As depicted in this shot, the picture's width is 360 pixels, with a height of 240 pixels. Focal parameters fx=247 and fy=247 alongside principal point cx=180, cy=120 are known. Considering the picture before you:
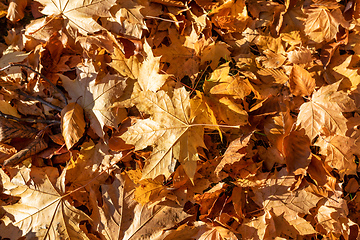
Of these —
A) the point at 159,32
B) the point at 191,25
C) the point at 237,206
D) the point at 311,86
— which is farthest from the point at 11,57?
the point at 311,86

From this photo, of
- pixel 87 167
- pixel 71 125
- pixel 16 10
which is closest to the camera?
pixel 71 125

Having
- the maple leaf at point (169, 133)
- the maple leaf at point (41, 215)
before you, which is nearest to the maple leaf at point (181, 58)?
the maple leaf at point (169, 133)

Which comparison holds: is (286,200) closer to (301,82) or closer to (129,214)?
(301,82)

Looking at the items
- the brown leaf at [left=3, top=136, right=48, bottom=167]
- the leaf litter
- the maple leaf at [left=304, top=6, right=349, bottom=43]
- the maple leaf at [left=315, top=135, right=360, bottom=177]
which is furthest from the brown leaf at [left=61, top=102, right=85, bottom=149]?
the maple leaf at [left=304, top=6, right=349, bottom=43]

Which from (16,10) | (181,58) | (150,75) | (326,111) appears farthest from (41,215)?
(326,111)

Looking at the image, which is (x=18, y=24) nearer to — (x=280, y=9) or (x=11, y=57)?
(x=11, y=57)

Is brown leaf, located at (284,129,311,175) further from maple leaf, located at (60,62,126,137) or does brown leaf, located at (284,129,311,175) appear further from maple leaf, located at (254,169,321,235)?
maple leaf, located at (60,62,126,137)
